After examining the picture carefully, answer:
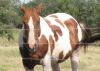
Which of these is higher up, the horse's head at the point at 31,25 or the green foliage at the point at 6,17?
the horse's head at the point at 31,25

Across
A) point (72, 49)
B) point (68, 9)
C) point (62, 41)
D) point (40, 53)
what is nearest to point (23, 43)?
point (40, 53)

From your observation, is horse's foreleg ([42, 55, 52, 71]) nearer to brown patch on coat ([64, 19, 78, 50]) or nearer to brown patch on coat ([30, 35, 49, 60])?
brown patch on coat ([30, 35, 49, 60])

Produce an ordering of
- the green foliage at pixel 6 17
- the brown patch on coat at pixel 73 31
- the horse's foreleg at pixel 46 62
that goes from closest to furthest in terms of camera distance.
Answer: the horse's foreleg at pixel 46 62 < the brown patch on coat at pixel 73 31 < the green foliage at pixel 6 17

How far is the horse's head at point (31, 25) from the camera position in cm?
629

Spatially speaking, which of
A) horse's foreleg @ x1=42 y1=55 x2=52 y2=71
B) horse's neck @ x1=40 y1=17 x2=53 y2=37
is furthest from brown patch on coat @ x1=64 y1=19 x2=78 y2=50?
horse's foreleg @ x1=42 y1=55 x2=52 y2=71

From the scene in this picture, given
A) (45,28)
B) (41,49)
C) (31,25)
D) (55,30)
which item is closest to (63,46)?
(55,30)

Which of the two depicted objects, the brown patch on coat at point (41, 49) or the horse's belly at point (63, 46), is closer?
the brown patch on coat at point (41, 49)

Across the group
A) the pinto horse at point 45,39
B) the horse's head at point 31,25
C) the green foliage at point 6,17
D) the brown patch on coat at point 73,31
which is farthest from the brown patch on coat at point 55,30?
the green foliage at point 6,17

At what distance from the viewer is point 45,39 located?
6766mm

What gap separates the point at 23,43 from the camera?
6.66 meters

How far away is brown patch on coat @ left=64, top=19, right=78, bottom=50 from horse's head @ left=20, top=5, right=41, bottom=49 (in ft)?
4.91

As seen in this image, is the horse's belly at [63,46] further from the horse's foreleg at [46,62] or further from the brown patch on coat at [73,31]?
the horse's foreleg at [46,62]

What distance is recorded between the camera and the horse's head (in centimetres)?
629

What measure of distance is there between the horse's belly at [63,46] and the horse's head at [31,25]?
2.48ft
